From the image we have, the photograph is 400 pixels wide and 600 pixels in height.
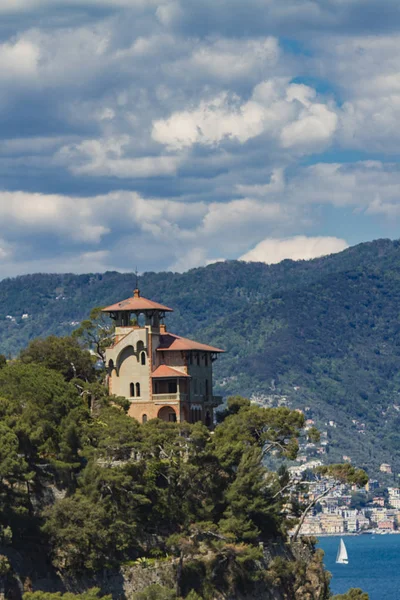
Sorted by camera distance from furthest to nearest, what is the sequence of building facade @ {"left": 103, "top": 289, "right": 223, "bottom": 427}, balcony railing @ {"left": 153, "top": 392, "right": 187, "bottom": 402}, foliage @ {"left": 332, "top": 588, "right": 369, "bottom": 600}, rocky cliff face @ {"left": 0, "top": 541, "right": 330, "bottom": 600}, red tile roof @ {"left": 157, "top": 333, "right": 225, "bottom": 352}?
red tile roof @ {"left": 157, "top": 333, "right": 225, "bottom": 352}, building facade @ {"left": 103, "top": 289, "right": 223, "bottom": 427}, balcony railing @ {"left": 153, "top": 392, "right": 187, "bottom": 402}, foliage @ {"left": 332, "top": 588, "right": 369, "bottom": 600}, rocky cliff face @ {"left": 0, "top": 541, "right": 330, "bottom": 600}

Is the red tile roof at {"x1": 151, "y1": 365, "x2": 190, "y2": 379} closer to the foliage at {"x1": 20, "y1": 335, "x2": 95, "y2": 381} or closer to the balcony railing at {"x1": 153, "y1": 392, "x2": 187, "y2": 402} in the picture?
the balcony railing at {"x1": 153, "y1": 392, "x2": 187, "y2": 402}

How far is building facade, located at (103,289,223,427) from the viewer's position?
95.9 metres

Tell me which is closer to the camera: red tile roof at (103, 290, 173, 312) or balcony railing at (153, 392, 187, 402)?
balcony railing at (153, 392, 187, 402)

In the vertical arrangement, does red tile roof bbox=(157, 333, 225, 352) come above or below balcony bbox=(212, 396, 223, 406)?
above

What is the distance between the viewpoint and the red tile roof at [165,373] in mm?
95887

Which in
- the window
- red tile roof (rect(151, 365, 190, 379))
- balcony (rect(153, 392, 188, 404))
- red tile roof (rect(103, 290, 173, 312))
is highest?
red tile roof (rect(103, 290, 173, 312))

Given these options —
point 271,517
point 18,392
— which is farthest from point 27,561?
point 271,517

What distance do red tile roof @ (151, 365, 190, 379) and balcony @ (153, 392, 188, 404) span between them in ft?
3.99

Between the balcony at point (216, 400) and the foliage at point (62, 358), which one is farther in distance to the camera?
the balcony at point (216, 400)

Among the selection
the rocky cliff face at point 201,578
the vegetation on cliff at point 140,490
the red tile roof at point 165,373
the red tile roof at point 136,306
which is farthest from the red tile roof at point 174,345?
the rocky cliff face at point 201,578

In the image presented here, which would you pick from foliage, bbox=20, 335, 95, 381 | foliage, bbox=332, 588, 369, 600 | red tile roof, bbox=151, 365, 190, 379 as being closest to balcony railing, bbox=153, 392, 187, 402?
red tile roof, bbox=151, 365, 190, 379

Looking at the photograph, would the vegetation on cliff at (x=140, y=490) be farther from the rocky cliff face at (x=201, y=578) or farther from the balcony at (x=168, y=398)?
the balcony at (x=168, y=398)

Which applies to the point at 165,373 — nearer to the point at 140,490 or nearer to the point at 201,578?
Answer: the point at 140,490

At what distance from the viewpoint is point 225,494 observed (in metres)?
86.6
